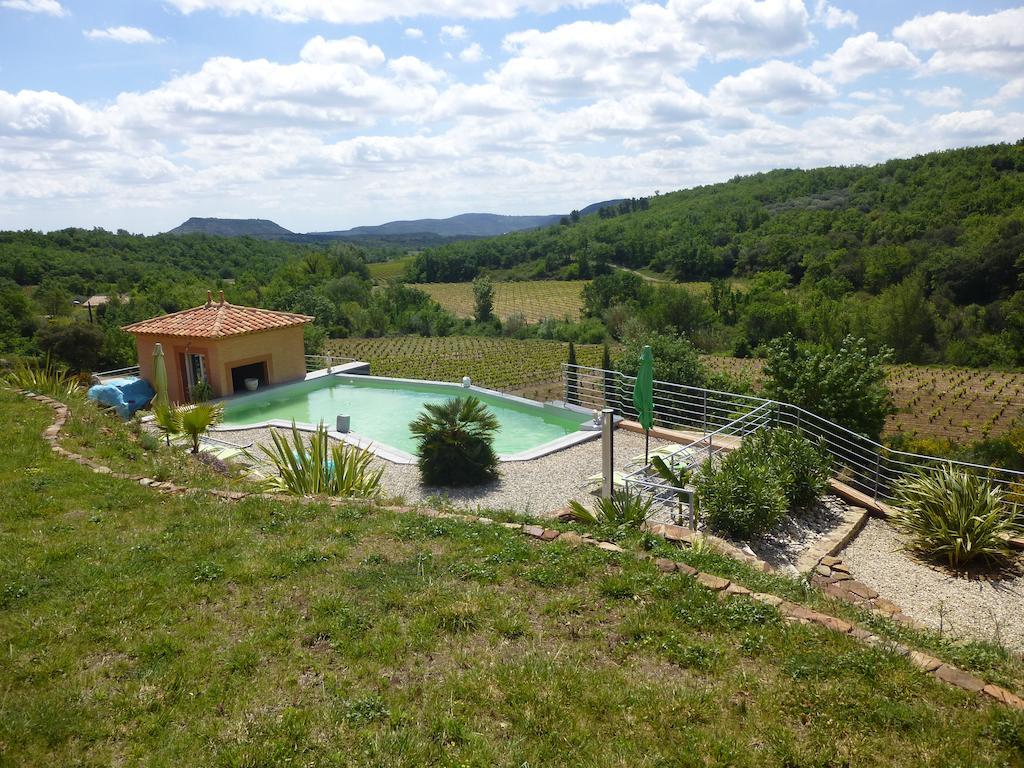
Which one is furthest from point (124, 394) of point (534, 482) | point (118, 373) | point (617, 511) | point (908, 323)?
point (908, 323)

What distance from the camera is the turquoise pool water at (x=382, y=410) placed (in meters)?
13.8

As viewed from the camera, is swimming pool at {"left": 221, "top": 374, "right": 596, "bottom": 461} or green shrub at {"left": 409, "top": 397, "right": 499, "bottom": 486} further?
swimming pool at {"left": 221, "top": 374, "right": 596, "bottom": 461}

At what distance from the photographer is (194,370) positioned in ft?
55.5

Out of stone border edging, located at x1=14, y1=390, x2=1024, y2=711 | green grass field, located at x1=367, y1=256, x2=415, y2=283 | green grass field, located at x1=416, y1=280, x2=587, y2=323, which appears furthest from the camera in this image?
green grass field, located at x1=367, y1=256, x2=415, y2=283

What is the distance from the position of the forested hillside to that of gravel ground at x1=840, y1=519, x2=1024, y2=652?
40.2 ft

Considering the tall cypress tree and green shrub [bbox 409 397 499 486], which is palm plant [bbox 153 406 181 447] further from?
the tall cypress tree

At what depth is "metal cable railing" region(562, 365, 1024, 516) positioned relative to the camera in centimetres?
959

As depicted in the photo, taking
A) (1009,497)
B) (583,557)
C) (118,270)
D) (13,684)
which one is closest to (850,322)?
(1009,497)

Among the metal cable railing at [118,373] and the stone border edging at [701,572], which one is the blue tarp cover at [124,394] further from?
the stone border edging at [701,572]

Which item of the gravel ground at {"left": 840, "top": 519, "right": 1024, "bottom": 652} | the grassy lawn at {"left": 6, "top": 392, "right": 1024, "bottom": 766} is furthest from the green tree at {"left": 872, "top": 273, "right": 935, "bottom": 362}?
the grassy lawn at {"left": 6, "top": 392, "right": 1024, "bottom": 766}

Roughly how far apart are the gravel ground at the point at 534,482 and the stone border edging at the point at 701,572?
2.08m

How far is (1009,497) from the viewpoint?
394 inches

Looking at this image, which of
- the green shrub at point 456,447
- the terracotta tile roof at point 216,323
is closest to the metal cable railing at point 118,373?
the terracotta tile roof at point 216,323

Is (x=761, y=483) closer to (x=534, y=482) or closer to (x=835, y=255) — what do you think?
(x=534, y=482)
